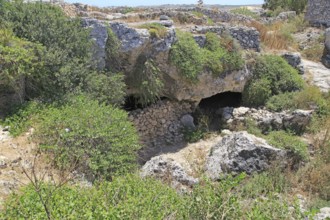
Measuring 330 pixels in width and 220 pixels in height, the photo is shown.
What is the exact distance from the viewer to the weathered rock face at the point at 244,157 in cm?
823

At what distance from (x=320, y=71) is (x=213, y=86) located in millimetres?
4983

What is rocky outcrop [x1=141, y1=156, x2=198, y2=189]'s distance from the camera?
740 centimetres

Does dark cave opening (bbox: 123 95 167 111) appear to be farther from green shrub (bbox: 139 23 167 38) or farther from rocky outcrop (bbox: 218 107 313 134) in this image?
rocky outcrop (bbox: 218 107 313 134)

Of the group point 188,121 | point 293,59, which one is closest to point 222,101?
point 188,121

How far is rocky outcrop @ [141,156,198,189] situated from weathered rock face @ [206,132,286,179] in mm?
795

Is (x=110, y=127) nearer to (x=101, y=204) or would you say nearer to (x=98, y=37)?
(x=101, y=204)

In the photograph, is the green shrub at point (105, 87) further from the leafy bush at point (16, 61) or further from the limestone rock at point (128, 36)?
the leafy bush at point (16, 61)

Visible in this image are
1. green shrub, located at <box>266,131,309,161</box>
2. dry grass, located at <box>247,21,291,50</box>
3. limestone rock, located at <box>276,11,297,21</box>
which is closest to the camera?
green shrub, located at <box>266,131,309,161</box>

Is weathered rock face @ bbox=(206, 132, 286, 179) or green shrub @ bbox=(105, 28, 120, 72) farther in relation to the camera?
green shrub @ bbox=(105, 28, 120, 72)

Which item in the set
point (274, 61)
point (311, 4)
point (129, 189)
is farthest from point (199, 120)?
point (311, 4)

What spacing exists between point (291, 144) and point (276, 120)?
5.36 ft

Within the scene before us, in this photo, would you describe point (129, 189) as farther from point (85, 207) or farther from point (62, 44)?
point (62, 44)

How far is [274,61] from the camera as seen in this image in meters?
12.1

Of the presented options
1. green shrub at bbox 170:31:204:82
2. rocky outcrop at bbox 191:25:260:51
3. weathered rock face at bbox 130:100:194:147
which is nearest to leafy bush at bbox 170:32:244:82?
green shrub at bbox 170:31:204:82
